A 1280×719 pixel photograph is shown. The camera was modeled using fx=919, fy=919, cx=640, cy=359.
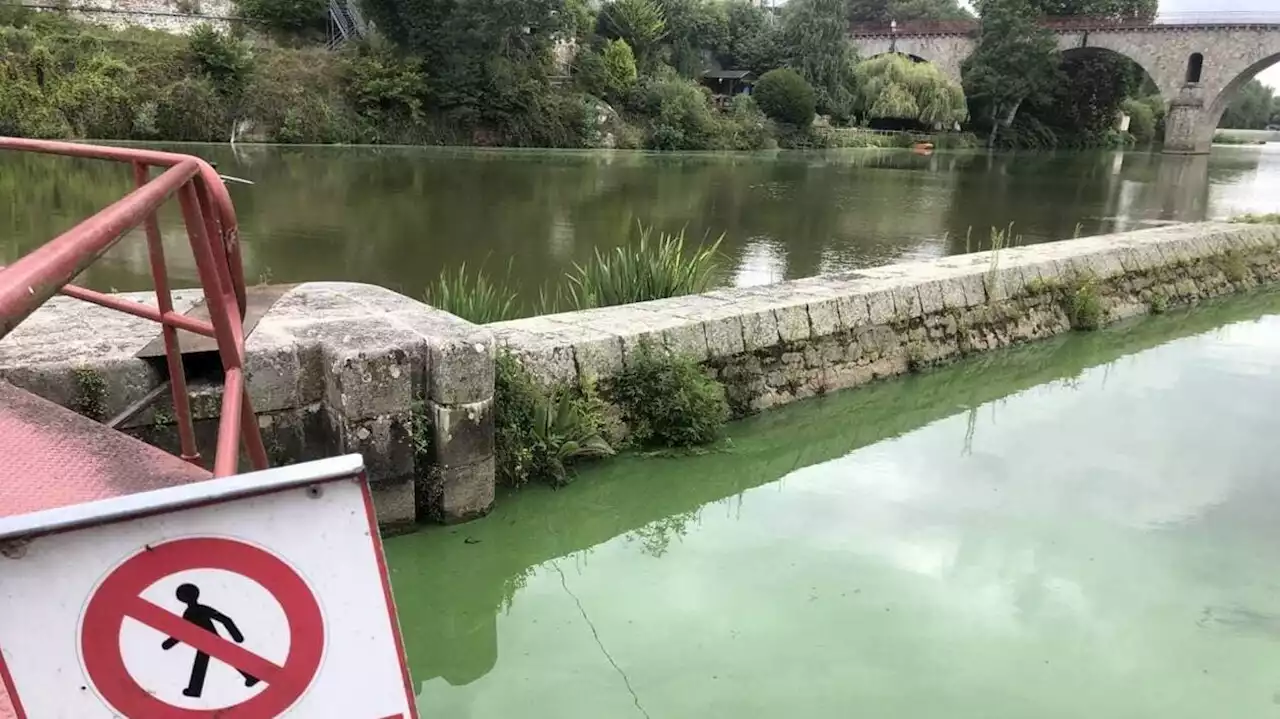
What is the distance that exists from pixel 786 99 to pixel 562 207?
24879 mm

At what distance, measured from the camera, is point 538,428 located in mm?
4125

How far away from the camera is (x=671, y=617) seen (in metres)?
3.28

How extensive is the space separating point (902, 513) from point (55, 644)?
373cm

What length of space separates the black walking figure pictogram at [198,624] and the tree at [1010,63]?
166ft

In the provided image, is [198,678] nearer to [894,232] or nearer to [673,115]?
[894,232]

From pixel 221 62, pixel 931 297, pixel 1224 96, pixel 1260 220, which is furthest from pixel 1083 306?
pixel 1224 96

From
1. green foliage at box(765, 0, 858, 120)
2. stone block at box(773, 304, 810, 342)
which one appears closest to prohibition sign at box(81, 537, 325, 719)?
stone block at box(773, 304, 810, 342)

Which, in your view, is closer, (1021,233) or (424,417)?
(424,417)

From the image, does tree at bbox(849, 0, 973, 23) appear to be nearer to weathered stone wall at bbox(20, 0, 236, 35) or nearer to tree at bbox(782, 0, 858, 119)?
tree at bbox(782, 0, 858, 119)

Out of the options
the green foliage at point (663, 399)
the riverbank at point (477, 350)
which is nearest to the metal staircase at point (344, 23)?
the riverbank at point (477, 350)

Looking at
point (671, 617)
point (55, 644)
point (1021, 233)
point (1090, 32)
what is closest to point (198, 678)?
point (55, 644)

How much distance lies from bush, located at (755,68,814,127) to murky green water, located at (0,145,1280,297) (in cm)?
907

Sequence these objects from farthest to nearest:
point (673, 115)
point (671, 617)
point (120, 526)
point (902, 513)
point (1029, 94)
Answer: point (1029, 94)
point (673, 115)
point (902, 513)
point (671, 617)
point (120, 526)

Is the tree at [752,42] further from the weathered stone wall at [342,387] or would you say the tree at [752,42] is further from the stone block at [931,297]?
the weathered stone wall at [342,387]
